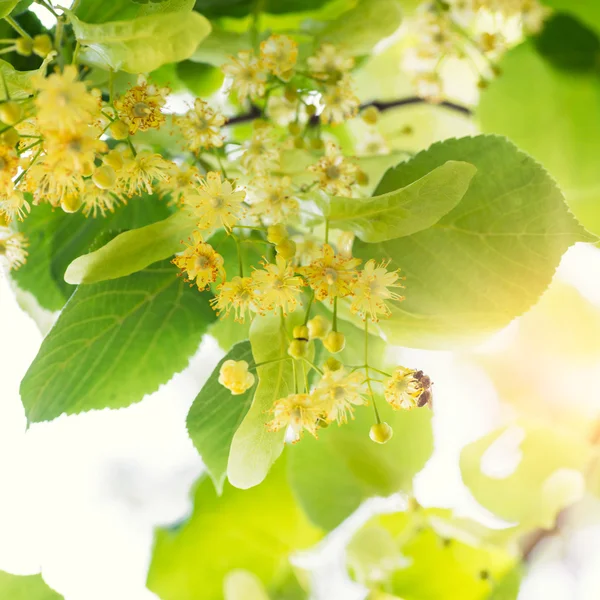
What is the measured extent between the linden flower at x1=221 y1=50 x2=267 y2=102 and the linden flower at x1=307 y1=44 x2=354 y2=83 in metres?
0.05

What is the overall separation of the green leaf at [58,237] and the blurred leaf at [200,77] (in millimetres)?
158

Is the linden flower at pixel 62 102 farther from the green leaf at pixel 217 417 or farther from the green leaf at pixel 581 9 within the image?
the green leaf at pixel 581 9

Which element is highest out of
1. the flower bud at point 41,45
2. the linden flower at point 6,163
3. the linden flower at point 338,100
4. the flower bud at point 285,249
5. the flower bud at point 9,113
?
the flower bud at point 41,45

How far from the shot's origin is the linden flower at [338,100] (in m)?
0.48

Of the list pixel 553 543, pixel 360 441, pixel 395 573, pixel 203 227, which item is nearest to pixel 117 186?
pixel 203 227

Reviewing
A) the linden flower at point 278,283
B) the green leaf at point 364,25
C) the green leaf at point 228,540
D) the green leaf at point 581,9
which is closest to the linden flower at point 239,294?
the linden flower at point 278,283

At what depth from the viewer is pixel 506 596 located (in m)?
0.58

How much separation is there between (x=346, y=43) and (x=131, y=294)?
0.26m

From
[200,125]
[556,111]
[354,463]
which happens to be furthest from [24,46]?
[556,111]

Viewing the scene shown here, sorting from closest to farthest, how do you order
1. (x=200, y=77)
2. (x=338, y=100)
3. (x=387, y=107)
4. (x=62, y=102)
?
(x=62, y=102), (x=338, y=100), (x=200, y=77), (x=387, y=107)

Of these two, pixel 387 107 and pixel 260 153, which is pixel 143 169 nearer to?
pixel 260 153

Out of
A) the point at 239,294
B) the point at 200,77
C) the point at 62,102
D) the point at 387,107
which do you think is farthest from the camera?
the point at 387,107

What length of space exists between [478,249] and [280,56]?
194 mm

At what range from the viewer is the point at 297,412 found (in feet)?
1.12
